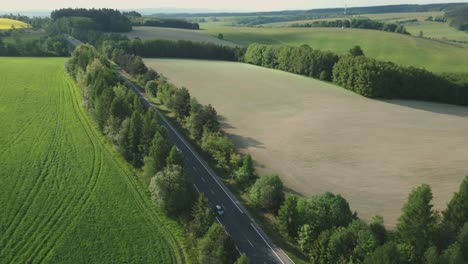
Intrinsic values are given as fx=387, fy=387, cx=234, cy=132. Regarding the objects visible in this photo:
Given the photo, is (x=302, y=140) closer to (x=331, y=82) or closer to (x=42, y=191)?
(x=42, y=191)

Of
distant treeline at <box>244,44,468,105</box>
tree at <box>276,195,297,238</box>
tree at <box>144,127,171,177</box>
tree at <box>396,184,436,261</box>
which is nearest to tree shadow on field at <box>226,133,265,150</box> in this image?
tree at <box>144,127,171,177</box>

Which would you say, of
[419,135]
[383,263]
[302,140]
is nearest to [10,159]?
[302,140]

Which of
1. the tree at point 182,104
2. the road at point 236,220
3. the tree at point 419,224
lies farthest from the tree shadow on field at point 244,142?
the tree at point 419,224

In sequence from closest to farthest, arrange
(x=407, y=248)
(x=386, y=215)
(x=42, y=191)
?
(x=407, y=248) < (x=386, y=215) < (x=42, y=191)

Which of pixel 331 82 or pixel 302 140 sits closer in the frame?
pixel 302 140

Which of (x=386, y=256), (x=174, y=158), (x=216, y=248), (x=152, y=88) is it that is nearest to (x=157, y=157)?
(x=174, y=158)

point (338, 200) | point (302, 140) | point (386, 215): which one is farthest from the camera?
point (302, 140)

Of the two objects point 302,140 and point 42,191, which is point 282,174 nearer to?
point 302,140

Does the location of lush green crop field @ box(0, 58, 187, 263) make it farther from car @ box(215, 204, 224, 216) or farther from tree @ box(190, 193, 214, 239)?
car @ box(215, 204, 224, 216)

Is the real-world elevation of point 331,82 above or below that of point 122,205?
above
